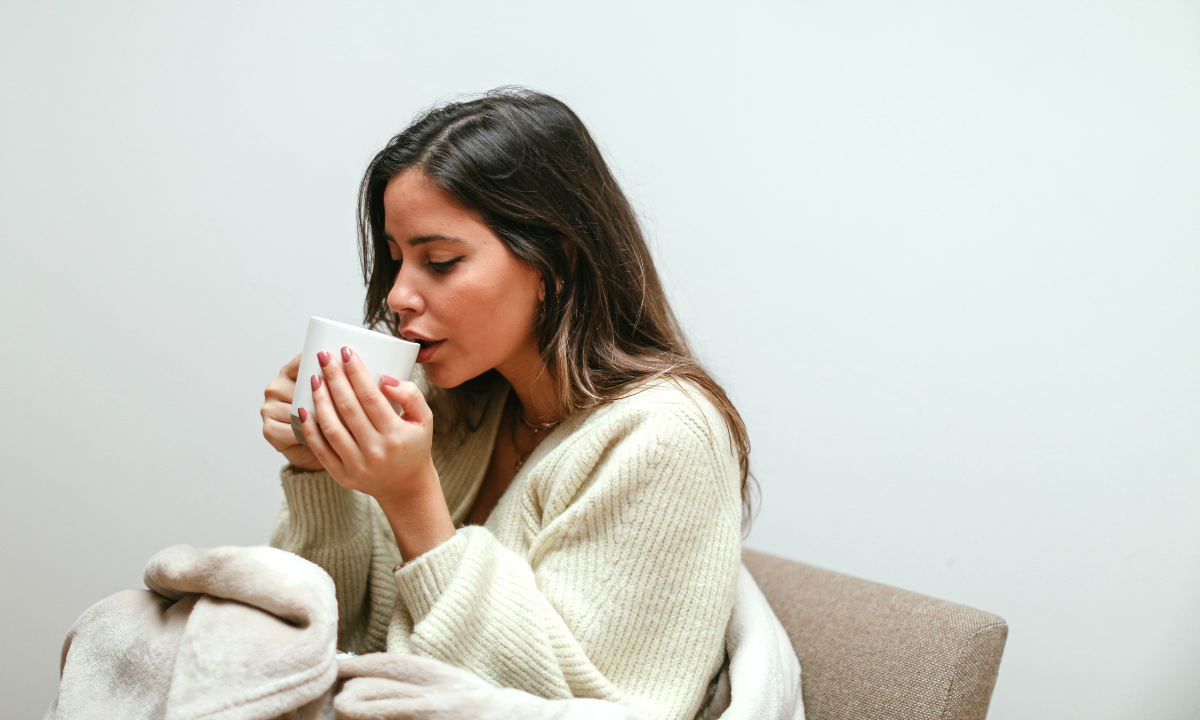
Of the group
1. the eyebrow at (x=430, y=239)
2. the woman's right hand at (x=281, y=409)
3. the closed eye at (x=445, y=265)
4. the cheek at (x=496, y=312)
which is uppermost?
the eyebrow at (x=430, y=239)

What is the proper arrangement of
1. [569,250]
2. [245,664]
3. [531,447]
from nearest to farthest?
[245,664]
[569,250]
[531,447]

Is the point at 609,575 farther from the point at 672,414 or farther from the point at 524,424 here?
the point at 524,424

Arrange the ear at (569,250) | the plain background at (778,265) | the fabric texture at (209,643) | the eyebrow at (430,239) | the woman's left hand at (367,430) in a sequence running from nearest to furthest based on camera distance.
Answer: the fabric texture at (209,643) → the woman's left hand at (367,430) → the eyebrow at (430,239) → the ear at (569,250) → the plain background at (778,265)

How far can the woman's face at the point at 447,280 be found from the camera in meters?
0.87

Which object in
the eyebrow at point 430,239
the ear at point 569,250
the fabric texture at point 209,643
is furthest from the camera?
the ear at point 569,250

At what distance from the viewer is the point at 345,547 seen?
1000 mm

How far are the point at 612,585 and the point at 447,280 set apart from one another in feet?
1.32

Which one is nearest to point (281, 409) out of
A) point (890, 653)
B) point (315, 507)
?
point (315, 507)

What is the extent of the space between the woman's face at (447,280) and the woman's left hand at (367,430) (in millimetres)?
132

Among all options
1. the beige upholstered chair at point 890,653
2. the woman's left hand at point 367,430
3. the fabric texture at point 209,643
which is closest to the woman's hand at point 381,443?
the woman's left hand at point 367,430

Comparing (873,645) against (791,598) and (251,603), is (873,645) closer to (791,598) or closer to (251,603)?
(791,598)

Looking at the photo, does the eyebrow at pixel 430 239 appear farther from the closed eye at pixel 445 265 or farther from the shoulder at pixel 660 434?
the shoulder at pixel 660 434

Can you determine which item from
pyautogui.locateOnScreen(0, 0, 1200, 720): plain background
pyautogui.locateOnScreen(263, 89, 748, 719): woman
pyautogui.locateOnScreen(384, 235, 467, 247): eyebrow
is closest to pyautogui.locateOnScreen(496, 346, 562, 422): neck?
pyautogui.locateOnScreen(263, 89, 748, 719): woman

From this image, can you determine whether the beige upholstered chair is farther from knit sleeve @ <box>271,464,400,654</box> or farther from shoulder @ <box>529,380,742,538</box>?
knit sleeve @ <box>271,464,400,654</box>
